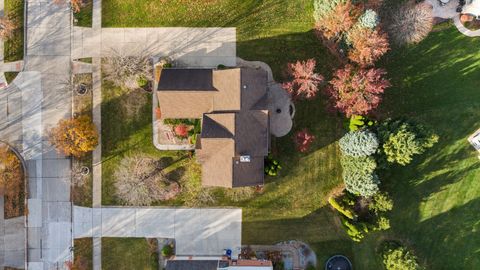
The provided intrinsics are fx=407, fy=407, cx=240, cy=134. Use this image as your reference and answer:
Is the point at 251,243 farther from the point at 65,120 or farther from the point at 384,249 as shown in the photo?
the point at 65,120

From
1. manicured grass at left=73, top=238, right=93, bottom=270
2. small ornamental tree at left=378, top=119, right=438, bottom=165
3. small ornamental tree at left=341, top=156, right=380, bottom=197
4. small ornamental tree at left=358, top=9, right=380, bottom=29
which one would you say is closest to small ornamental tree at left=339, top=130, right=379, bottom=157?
small ornamental tree at left=341, top=156, right=380, bottom=197

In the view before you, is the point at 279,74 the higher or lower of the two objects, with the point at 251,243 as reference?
higher

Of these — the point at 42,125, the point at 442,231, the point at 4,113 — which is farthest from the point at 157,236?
the point at 442,231

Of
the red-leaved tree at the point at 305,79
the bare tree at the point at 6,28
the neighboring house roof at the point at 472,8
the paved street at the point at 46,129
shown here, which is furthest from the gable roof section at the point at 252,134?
the bare tree at the point at 6,28

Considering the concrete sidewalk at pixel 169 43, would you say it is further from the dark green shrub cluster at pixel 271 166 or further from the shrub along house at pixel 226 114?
the dark green shrub cluster at pixel 271 166

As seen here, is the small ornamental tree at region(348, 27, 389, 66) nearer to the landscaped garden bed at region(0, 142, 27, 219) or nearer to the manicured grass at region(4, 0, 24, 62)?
the manicured grass at region(4, 0, 24, 62)

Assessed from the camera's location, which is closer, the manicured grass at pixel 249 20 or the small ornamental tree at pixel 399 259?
the small ornamental tree at pixel 399 259
